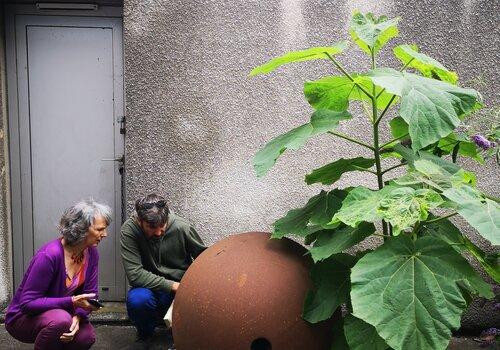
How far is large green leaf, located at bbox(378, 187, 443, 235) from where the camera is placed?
2813 millimetres

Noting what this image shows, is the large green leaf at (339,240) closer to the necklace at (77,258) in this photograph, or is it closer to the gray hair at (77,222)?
the gray hair at (77,222)

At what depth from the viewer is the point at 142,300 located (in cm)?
455

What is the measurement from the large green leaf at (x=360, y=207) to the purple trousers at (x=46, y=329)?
2.00 metres

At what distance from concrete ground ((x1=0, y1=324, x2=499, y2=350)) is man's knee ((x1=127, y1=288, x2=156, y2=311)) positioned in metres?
0.37

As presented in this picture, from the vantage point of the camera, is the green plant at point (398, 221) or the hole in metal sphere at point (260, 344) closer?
the green plant at point (398, 221)

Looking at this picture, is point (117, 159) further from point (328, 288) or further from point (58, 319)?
point (328, 288)

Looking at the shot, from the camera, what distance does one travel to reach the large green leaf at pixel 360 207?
9.48 feet

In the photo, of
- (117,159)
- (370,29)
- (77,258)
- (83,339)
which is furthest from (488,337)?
(117,159)

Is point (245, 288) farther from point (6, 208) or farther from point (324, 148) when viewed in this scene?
point (6, 208)

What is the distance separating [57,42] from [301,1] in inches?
84.3

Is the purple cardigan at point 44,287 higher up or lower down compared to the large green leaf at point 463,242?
lower down

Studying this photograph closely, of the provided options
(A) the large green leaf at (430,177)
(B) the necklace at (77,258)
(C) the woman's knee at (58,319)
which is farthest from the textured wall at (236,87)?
(A) the large green leaf at (430,177)

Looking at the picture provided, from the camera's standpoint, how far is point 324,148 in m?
5.00

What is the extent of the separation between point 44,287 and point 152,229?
0.85 m
